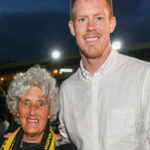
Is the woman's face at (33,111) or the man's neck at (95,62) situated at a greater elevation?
the man's neck at (95,62)

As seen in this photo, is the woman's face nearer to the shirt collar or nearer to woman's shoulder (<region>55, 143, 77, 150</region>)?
woman's shoulder (<region>55, 143, 77, 150</region>)

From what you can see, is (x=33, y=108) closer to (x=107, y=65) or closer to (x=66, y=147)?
(x=66, y=147)

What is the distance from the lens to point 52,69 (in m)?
17.5

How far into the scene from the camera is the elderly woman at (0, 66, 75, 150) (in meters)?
2.41

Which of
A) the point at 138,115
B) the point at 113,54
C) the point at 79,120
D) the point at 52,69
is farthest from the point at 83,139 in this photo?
the point at 52,69

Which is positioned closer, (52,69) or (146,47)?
(146,47)

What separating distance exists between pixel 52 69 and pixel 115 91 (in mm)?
15505

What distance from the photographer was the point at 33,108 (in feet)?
7.81

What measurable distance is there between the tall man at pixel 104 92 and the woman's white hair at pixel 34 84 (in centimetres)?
29

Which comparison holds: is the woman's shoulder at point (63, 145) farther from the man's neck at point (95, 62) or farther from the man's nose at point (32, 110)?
the man's neck at point (95, 62)

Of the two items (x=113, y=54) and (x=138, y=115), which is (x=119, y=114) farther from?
(x=113, y=54)

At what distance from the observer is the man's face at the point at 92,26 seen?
216 cm

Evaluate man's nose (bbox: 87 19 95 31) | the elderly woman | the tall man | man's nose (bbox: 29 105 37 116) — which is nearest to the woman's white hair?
the elderly woman

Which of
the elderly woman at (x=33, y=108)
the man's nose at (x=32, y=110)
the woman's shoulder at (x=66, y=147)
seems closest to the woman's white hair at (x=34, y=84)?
the elderly woman at (x=33, y=108)
